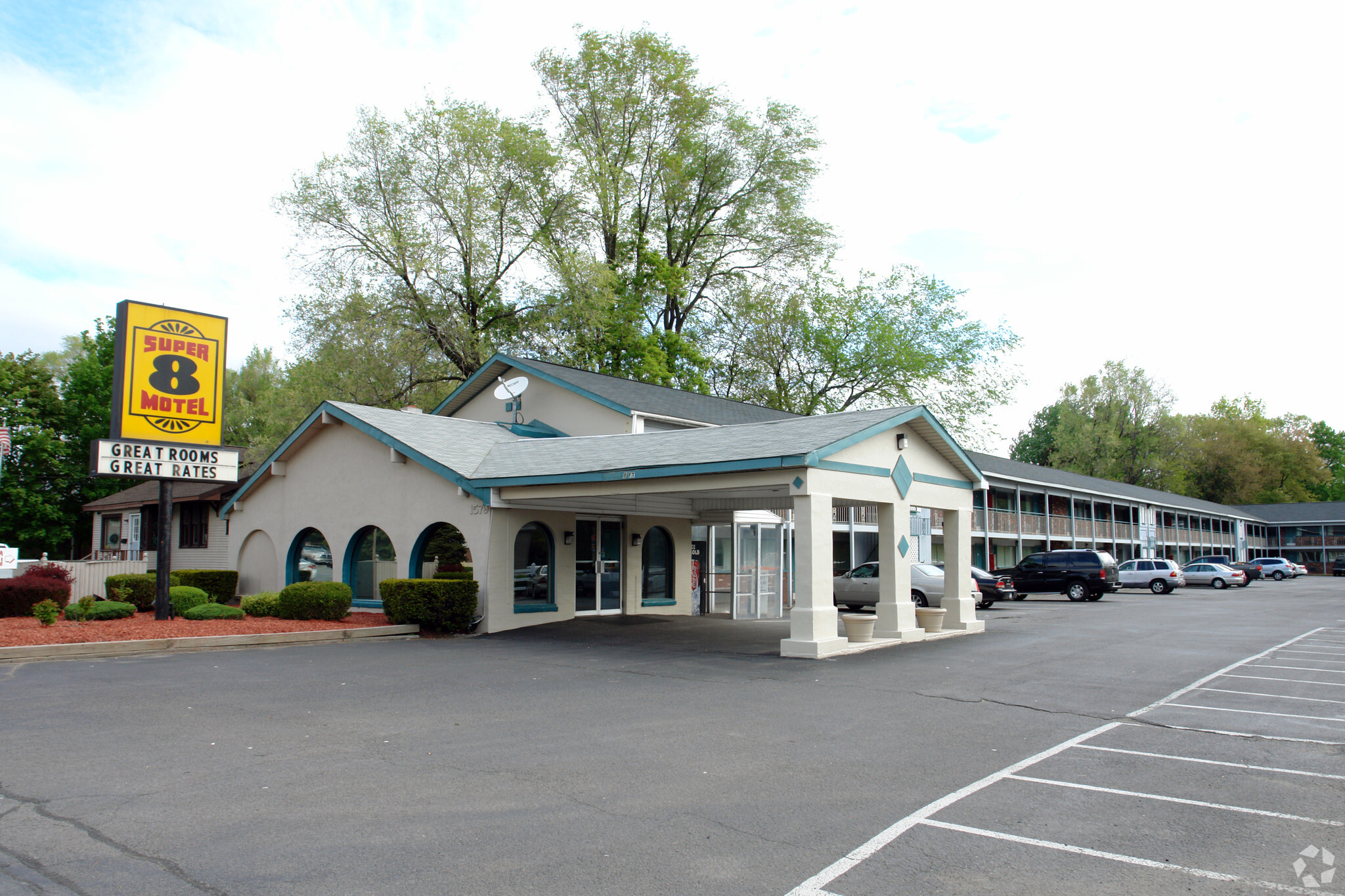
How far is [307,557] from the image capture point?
21953 mm

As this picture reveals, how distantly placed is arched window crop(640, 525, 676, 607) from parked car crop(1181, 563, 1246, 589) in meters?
38.3

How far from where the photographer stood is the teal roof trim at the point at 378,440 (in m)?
17.9

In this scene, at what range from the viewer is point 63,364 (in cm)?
5375

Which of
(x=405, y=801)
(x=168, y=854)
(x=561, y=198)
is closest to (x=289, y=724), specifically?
(x=405, y=801)

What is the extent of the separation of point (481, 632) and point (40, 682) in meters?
7.86

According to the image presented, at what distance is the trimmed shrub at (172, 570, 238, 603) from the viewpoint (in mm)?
20953

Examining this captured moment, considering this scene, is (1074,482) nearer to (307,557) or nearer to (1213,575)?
(1213,575)

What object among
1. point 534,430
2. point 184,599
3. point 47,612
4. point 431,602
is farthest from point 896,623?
point 47,612

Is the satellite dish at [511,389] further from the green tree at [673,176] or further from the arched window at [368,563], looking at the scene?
the green tree at [673,176]

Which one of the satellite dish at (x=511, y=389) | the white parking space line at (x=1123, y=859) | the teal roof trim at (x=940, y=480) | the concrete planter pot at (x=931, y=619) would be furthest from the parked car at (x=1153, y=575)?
the white parking space line at (x=1123, y=859)

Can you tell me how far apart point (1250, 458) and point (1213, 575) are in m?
47.4

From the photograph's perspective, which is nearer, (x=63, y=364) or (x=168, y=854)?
(x=168, y=854)

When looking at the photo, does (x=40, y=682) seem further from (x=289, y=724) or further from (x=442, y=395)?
(x=442, y=395)

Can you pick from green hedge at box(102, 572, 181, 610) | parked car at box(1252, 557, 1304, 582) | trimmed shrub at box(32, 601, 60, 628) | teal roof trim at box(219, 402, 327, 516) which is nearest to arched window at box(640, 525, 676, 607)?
teal roof trim at box(219, 402, 327, 516)
